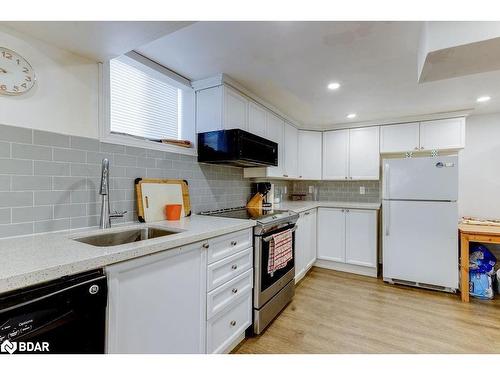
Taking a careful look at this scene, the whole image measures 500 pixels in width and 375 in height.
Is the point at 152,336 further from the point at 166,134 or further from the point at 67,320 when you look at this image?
the point at 166,134

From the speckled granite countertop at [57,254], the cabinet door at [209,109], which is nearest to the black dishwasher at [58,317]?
the speckled granite countertop at [57,254]

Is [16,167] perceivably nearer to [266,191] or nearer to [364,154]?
[266,191]

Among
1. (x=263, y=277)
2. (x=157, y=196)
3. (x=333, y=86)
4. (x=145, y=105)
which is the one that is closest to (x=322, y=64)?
(x=333, y=86)

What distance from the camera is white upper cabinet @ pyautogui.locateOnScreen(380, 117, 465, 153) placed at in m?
3.19

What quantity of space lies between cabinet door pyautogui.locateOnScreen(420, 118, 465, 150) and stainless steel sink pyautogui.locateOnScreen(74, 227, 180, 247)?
11.5ft

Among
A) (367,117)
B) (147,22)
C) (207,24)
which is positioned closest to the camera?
(147,22)

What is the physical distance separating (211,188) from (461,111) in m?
3.29

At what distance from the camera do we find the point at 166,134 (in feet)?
7.49

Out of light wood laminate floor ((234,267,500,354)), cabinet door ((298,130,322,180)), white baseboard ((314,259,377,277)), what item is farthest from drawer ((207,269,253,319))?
cabinet door ((298,130,322,180))

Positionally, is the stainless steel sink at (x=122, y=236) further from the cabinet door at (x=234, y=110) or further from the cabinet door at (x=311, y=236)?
the cabinet door at (x=311, y=236)

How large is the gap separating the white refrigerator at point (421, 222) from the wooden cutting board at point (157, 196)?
246cm

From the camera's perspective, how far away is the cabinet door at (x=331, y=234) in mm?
3465

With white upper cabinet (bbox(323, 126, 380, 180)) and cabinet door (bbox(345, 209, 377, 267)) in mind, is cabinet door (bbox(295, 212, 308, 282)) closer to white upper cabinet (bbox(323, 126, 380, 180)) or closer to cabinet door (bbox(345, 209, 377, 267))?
cabinet door (bbox(345, 209, 377, 267))

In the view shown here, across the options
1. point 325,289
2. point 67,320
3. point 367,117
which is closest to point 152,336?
point 67,320
